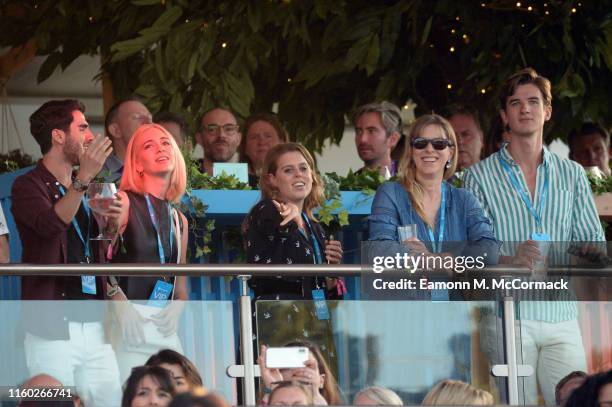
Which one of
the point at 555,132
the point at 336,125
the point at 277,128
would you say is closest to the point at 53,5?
the point at 336,125

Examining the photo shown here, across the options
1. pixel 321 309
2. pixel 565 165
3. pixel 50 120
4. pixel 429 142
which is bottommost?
pixel 321 309

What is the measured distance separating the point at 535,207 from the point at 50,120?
2494mm

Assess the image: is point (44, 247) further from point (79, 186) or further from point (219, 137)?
point (219, 137)

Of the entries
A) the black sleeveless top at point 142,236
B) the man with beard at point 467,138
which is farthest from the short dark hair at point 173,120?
the black sleeveless top at point 142,236

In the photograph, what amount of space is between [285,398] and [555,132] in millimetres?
5782

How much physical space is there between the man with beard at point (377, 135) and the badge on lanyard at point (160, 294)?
2892mm

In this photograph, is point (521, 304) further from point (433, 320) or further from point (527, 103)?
point (527, 103)

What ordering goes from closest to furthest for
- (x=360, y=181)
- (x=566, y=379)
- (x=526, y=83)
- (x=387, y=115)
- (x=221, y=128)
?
(x=566, y=379)
(x=526, y=83)
(x=360, y=181)
(x=387, y=115)
(x=221, y=128)

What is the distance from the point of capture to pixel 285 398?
298 inches

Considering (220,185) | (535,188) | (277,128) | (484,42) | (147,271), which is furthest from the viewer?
(484,42)

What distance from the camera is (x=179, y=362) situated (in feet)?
24.9

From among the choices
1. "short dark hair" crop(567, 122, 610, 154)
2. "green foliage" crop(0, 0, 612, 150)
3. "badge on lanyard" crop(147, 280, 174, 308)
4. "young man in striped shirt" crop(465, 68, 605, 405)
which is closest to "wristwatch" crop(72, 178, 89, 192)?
"badge on lanyard" crop(147, 280, 174, 308)

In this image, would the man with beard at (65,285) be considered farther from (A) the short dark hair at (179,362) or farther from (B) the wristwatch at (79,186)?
(A) the short dark hair at (179,362)

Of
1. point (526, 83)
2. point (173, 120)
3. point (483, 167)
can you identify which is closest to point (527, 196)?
point (483, 167)
